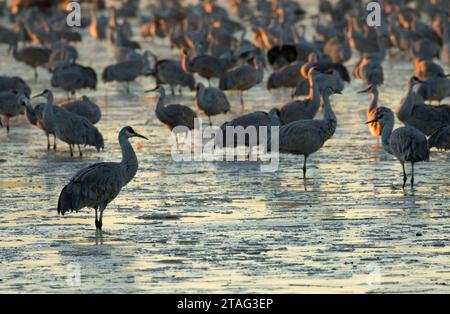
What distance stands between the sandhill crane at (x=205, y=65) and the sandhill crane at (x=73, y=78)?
236cm

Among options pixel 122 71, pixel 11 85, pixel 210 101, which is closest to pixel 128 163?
pixel 210 101

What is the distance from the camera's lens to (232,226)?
13906mm

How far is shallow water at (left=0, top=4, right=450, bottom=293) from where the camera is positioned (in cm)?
1141

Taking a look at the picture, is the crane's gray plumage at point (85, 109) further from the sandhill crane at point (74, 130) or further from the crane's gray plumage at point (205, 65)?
the crane's gray plumage at point (205, 65)

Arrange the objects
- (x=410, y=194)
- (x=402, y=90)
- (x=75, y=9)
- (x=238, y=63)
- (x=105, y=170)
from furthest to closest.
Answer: (x=75, y=9), (x=238, y=63), (x=402, y=90), (x=410, y=194), (x=105, y=170)

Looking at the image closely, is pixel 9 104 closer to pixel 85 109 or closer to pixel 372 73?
pixel 85 109

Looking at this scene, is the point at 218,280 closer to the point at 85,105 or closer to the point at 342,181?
the point at 342,181

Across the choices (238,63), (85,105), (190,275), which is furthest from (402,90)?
(190,275)

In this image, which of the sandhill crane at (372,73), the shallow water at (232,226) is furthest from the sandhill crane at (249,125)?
the sandhill crane at (372,73)

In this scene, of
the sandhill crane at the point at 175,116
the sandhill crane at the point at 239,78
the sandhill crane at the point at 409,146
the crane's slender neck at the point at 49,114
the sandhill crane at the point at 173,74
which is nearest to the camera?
the sandhill crane at the point at 409,146

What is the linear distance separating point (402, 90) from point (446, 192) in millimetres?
12549

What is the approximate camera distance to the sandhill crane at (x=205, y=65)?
2906cm

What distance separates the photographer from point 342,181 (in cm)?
1698
